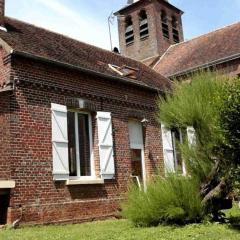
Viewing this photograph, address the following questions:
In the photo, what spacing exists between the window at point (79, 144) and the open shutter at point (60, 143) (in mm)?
477

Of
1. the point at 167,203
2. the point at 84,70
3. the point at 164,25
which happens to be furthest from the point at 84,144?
the point at 164,25

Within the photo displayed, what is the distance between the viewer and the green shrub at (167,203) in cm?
812

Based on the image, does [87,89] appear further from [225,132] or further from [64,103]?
[225,132]

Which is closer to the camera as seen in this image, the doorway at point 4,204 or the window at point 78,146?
the doorway at point 4,204

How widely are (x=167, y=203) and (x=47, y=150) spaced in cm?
389

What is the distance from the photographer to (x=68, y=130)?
11555 mm

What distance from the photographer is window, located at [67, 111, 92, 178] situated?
11.5 meters

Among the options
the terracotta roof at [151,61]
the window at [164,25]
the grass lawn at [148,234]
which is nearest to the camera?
the grass lawn at [148,234]

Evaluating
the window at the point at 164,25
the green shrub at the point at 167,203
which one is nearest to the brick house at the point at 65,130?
the green shrub at the point at 167,203

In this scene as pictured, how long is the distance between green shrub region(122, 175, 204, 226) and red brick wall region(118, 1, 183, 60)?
18626 millimetres

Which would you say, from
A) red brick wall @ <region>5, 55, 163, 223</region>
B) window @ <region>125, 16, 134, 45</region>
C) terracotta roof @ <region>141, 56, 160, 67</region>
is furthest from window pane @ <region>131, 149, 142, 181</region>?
window @ <region>125, 16, 134, 45</region>

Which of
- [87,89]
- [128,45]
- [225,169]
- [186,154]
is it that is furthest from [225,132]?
[128,45]

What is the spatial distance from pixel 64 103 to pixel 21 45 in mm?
2042

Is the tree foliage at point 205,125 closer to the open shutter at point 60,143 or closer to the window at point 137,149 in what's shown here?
the open shutter at point 60,143
